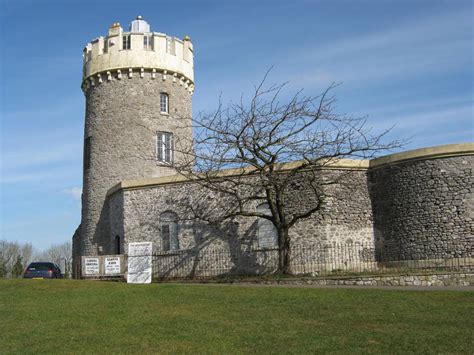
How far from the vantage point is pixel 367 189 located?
2227 cm

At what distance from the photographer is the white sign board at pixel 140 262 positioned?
72.4 ft

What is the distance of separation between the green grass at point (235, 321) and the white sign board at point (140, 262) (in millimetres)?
6298

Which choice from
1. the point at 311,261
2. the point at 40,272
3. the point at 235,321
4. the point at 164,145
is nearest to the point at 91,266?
the point at 40,272

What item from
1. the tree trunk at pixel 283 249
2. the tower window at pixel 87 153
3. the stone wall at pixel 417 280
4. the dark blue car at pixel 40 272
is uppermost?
the tower window at pixel 87 153

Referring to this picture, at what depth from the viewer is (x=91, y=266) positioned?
21938mm

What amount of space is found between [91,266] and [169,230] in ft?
12.5

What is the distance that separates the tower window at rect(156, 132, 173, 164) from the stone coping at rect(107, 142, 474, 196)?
12.6 ft

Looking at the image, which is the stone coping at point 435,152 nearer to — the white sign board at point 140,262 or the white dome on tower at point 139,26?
the white sign board at point 140,262

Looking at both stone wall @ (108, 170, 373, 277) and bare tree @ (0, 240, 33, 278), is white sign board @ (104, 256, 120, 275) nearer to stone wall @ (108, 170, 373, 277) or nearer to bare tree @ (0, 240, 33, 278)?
stone wall @ (108, 170, 373, 277)

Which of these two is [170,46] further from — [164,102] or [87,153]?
[87,153]

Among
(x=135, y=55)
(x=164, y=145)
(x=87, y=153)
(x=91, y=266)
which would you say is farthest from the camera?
(x=87, y=153)

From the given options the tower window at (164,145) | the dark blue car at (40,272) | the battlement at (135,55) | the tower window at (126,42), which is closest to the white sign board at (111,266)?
the dark blue car at (40,272)

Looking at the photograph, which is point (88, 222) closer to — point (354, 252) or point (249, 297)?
point (354, 252)

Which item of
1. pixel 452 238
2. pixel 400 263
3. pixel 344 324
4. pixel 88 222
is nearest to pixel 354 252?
pixel 400 263
